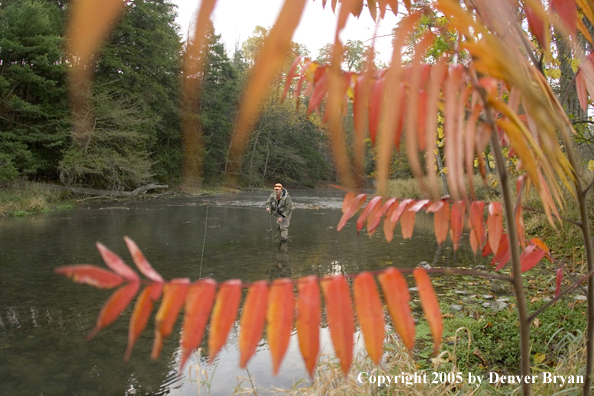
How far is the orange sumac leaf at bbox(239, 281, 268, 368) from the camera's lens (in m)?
0.58

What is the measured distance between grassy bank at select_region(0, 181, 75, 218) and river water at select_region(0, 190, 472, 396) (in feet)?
3.66

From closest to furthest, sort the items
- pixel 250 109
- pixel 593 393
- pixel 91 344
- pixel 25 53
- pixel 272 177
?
pixel 250 109 < pixel 593 393 < pixel 91 344 < pixel 25 53 < pixel 272 177

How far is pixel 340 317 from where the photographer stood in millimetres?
636

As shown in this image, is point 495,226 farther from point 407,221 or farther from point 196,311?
point 196,311

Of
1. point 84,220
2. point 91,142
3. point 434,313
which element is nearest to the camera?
point 434,313

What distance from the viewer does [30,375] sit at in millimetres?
3340

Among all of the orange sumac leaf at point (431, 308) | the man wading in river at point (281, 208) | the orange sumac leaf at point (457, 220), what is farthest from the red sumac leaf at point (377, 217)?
the man wading in river at point (281, 208)

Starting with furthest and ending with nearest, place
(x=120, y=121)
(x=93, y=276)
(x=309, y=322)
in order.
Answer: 1. (x=120, y=121)
2. (x=309, y=322)
3. (x=93, y=276)

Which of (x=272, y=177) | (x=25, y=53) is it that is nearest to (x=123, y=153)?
(x=25, y=53)

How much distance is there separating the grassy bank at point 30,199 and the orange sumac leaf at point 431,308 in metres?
16.5

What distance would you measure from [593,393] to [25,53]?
70.8ft

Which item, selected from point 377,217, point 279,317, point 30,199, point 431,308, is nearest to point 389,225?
point 377,217

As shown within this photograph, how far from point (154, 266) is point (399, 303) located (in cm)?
705

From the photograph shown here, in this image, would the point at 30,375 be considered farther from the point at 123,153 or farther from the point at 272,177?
the point at 272,177
